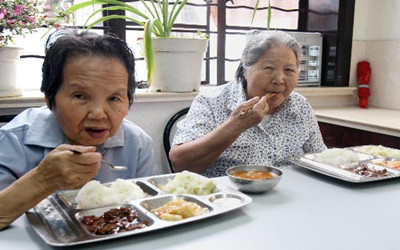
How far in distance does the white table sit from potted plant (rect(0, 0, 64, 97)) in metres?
1.17

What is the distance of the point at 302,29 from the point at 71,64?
2.78m

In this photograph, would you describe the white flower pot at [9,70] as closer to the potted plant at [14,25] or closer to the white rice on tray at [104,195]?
the potted plant at [14,25]

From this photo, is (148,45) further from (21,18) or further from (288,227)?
(288,227)

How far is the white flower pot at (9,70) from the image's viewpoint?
193 centimetres

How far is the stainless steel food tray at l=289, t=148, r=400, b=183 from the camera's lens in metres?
1.39

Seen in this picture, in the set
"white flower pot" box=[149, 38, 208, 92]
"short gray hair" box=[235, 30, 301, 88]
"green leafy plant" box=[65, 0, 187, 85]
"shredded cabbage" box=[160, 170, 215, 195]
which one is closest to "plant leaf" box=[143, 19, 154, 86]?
"green leafy plant" box=[65, 0, 187, 85]

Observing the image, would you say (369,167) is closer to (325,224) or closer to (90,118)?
(325,224)

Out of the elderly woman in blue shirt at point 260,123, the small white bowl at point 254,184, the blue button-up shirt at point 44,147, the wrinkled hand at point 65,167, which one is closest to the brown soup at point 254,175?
the small white bowl at point 254,184

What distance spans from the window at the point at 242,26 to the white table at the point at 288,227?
180 centimetres

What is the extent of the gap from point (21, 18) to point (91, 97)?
916 mm

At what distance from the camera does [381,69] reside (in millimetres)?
3301

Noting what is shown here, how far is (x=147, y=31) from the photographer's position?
215 cm

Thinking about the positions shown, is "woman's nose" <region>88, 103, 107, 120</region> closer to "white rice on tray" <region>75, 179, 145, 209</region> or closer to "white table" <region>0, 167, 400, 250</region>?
"white rice on tray" <region>75, 179, 145, 209</region>

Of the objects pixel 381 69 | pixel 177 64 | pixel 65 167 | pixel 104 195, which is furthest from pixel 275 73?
pixel 381 69
